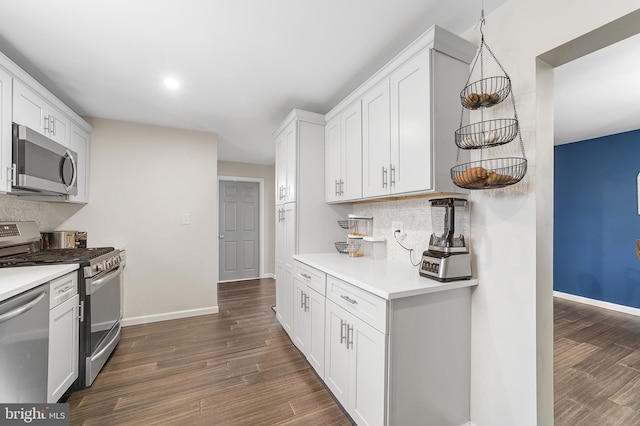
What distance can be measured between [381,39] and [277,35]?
28.1 inches

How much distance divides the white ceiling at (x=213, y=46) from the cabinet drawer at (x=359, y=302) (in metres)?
1.68

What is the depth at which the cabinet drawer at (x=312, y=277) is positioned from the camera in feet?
6.93

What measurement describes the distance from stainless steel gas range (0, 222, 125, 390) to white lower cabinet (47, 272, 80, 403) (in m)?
0.05

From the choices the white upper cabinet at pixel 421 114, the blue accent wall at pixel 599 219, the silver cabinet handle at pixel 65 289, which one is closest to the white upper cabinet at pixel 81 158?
the silver cabinet handle at pixel 65 289

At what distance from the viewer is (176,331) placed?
3070 mm

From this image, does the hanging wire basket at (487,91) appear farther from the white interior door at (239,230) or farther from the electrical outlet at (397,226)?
the white interior door at (239,230)

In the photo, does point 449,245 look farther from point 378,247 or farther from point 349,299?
point 378,247

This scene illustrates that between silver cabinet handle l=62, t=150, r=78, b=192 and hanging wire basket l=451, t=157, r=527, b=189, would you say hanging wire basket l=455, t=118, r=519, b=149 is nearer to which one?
hanging wire basket l=451, t=157, r=527, b=189

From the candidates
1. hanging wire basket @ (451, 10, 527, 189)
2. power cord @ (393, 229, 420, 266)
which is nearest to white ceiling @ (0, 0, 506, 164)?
hanging wire basket @ (451, 10, 527, 189)

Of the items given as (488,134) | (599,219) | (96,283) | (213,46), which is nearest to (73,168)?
(96,283)

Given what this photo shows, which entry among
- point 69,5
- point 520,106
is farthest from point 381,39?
point 69,5

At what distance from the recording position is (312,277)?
2293 millimetres

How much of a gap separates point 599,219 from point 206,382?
557 cm

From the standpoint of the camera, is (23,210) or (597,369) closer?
(597,369)
